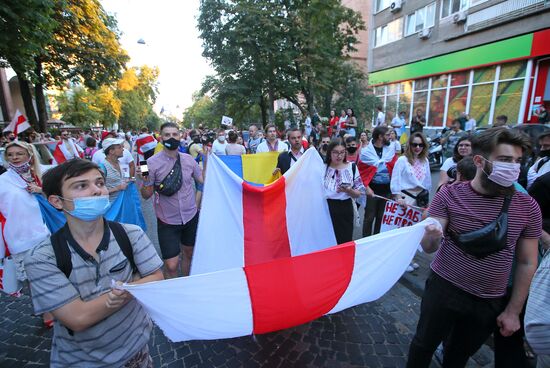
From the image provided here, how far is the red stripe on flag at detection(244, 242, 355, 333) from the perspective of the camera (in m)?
1.94

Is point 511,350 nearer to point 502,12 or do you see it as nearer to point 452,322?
point 452,322

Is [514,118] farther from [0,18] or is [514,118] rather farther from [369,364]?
[0,18]

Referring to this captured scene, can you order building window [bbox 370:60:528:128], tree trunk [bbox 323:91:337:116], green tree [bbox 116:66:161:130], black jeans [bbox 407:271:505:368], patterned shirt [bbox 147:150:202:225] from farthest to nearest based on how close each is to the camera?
1. green tree [bbox 116:66:161:130]
2. tree trunk [bbox 323:91:337:116]
3. building window [bbox 370:60:528:128]
4. patterned shirt [bbox 147:150:202:225]
5. black jeans [bbox 407:271:505:368]

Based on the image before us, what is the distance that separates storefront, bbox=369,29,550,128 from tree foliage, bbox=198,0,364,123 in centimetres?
548

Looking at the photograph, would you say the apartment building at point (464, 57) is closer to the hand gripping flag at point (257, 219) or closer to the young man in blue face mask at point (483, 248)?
the hand gripping flag at point (257, 219)

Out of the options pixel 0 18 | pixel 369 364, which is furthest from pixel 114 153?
pixel 0 18

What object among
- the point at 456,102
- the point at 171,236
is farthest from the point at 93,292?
the point at 456,102

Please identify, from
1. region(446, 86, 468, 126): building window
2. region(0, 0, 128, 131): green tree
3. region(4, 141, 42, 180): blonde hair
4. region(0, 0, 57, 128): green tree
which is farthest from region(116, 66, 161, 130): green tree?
region(4, 141, 42, 180): blonde hair

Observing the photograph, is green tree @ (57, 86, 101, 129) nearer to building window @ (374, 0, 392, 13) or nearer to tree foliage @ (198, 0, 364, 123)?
tree foliage @ (198, 0, 364, 123)

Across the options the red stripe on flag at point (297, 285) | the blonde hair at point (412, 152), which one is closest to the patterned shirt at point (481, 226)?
the red stripe on flag at point (297, 285)

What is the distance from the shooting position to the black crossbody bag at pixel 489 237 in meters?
1.75

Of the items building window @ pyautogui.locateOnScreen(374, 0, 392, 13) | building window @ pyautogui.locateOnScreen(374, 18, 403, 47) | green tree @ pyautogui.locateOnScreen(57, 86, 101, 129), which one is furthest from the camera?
green tree @ pyautogui.locateOnScreen(57, 86, 101, 129)

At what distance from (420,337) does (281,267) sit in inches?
44.2

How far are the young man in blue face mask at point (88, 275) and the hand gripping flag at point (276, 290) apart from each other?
161 mm
